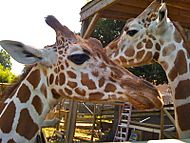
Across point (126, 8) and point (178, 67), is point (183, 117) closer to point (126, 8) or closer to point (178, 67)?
point (178, 67)

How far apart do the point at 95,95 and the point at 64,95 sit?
0.77 feet

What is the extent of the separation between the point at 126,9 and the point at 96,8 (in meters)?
0.59

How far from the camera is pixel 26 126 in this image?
7.61 feet

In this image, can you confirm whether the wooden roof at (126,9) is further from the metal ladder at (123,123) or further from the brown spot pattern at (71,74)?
the brown spot pattern at (71,74)

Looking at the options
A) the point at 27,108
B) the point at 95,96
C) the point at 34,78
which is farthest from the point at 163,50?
the point at 27,108

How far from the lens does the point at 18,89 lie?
246 cm

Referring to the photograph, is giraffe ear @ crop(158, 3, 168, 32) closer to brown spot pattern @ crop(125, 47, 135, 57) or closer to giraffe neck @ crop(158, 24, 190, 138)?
giraffe neck @ crop(158, 24, 190, 138)

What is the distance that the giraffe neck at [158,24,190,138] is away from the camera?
310 centimetres

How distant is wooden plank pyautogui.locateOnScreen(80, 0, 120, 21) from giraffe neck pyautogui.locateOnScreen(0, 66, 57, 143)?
2.71 meters

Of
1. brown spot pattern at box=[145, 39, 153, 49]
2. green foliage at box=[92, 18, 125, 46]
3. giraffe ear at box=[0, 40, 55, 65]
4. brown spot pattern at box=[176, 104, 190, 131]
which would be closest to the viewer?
giraffe ear at box=[0, 40, 55, 65]

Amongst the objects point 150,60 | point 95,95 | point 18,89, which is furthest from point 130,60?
point 18,89

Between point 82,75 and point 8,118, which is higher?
point 82,75

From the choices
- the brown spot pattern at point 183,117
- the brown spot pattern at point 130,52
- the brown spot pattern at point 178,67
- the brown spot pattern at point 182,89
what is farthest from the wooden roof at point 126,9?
the brown spot pattern at point 183,117

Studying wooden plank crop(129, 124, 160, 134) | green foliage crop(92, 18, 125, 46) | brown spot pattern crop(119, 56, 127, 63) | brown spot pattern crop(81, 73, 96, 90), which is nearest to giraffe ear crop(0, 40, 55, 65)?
brown spot pattern crop(81, 73, 96, 90)
